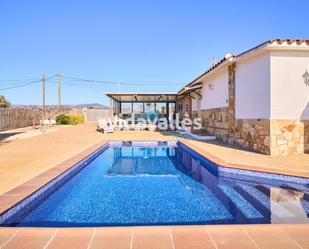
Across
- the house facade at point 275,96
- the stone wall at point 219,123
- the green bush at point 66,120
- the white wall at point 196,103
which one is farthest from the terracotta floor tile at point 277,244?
the green bush at point 66,120

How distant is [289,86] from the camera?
737 cm

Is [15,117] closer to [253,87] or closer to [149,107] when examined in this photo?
[149,107]

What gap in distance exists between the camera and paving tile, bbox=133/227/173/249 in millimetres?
2479

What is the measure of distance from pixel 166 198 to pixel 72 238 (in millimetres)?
2404

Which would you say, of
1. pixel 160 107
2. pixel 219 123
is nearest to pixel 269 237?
pixel 219 123

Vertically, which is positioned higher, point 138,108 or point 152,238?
point 138,108

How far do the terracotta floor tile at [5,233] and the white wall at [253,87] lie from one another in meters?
7.39

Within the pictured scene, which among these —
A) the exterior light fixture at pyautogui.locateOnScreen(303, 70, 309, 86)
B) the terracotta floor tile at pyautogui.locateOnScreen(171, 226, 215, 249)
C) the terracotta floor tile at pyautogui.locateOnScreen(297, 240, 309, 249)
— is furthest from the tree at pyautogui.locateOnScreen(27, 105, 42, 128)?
the terracotta floor tile at pyautogui.locateOnScreen(297, 240, 309, 249)

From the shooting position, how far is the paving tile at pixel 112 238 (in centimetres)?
249

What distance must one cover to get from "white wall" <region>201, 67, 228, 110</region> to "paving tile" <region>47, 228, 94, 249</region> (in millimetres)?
9310

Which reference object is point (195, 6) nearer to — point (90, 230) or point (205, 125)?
point (205, 125)

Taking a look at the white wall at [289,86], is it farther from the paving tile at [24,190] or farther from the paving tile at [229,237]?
the paving tile at [24,190]

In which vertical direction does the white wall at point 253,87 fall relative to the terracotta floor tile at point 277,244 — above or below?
above

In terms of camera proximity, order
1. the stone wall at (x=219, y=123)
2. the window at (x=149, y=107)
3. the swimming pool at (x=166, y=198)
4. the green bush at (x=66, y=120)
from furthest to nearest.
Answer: the window at (x=149, y=107) < the green bush at (x=66, y=120) < the stone wall at (x=219, y=123) < the swimming pool at (x=166, y=198)
